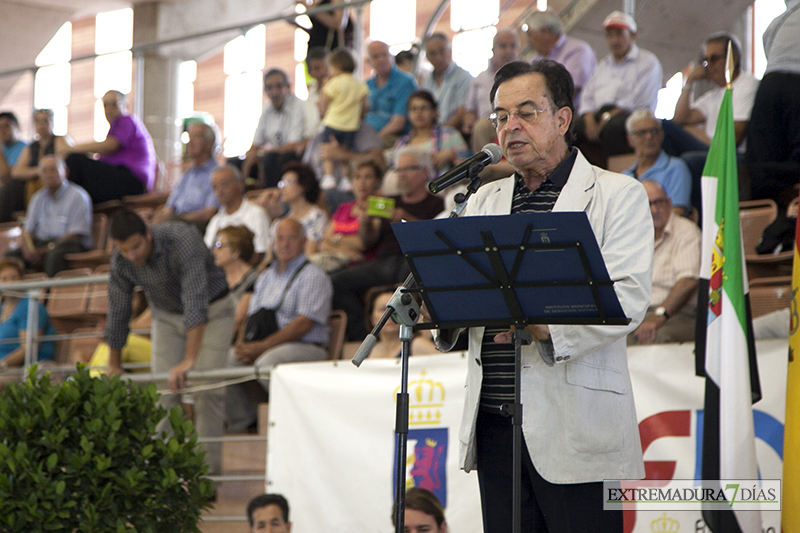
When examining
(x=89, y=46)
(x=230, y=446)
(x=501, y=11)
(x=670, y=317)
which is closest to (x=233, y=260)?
(x=230, y=446)

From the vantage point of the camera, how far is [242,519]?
15.1 feet

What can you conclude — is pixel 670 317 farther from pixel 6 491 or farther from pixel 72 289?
pixel 72 289

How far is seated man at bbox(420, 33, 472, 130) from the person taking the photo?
787 centimetres

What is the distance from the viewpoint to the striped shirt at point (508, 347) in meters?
2.20

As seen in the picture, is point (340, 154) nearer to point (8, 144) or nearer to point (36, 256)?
point (36, 256)

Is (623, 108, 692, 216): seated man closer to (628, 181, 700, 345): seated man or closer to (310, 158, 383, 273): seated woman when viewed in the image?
(628, 181, 700, 345): seated man

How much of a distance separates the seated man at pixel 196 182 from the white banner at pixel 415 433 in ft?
12.0

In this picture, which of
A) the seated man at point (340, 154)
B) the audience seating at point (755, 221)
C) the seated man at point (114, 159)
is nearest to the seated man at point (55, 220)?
the seated man at point (114, 159)

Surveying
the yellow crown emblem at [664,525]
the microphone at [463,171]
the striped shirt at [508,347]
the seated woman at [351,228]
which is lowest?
the yellow crown emblem at [664,525]

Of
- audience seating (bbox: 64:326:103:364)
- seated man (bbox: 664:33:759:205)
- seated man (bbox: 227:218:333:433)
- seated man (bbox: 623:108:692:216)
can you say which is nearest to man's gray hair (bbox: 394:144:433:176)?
seated man (bbox: 227:218:333:433)

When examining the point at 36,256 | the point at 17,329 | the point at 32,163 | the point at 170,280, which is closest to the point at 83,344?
Answer: the point at 17,329

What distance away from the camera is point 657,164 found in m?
5.39

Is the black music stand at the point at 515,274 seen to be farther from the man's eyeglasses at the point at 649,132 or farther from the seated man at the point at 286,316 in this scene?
the man's eyeglasses at the point at 649,132

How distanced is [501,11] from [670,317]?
553 centimetres
